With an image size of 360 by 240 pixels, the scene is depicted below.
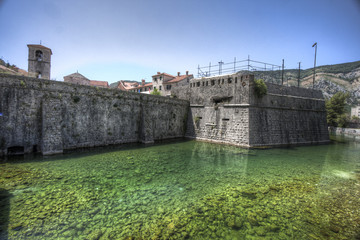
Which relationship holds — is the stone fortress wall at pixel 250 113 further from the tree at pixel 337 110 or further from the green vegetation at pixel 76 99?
the tree at pixel 337 110

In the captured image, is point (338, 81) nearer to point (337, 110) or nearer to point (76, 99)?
point (337, 110)

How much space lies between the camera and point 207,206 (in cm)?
576

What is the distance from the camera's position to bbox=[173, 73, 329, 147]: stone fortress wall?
16609mm

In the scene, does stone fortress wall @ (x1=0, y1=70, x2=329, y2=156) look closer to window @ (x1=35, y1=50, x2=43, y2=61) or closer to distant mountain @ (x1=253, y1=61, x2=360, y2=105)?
window @ (x1=35, y1=50, x2=43, y2=61)

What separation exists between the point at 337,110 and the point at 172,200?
5321 centimetres

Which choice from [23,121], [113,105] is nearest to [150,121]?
[113,105]

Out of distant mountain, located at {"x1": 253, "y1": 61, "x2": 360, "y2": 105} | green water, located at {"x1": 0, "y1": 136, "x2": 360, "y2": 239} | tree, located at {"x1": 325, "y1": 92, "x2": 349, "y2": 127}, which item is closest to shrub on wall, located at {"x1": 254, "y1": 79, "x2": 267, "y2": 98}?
green water, located at {"x1": 0, "y1": 136, "x2": 360, "y2": 239}

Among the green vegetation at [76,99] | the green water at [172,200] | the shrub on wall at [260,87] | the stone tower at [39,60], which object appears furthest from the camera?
the stone tower at [39,60]

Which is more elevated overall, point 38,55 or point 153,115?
point 38,55

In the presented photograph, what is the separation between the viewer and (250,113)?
16391mm

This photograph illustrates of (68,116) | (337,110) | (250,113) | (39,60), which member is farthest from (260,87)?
(337,110)

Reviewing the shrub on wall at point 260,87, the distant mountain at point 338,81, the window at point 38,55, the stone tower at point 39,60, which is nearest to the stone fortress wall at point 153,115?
the shrub on wall at point 260,87

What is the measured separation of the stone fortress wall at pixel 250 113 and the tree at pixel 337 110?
85.0ft

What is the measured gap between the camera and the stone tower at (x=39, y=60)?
25.8m
